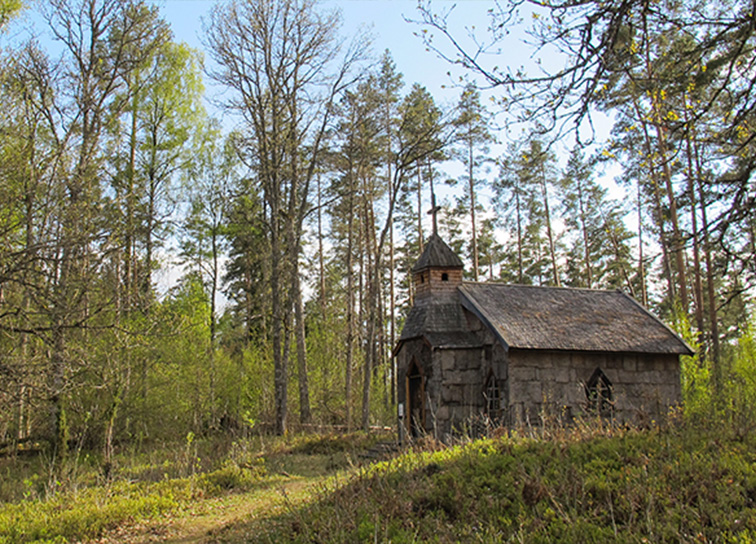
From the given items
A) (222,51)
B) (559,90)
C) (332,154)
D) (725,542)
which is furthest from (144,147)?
(725,542)

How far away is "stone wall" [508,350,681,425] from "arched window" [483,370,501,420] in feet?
1.86

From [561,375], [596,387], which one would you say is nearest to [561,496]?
[561,375]

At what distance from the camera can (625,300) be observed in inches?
733

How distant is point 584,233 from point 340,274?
1306cm

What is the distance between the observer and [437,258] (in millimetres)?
17391

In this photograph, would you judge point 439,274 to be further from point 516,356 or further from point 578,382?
point 578,382

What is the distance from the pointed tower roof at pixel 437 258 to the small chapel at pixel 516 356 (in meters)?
0.03

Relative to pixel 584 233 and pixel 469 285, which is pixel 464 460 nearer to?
pixel 469 285

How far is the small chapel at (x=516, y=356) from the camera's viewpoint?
586 inches

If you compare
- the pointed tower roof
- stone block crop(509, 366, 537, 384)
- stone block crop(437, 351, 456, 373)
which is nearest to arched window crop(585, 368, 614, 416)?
stone block crop(509, 366, 537, 384)

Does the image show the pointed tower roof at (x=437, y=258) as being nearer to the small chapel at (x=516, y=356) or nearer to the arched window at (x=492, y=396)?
the small chapel at (x=516, y=356)

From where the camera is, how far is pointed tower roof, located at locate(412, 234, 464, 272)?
17312 mm

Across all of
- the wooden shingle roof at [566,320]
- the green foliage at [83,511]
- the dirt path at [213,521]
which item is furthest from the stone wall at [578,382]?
the green foliage at [83,511]

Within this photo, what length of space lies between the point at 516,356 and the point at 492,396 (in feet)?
4.26
